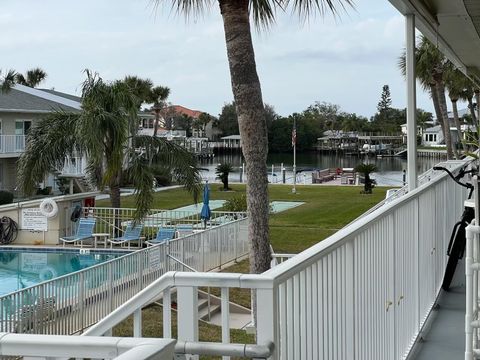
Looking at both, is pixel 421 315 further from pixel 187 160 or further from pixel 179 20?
pixel 187 160

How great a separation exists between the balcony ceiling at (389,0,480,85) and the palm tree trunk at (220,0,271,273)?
244 cm

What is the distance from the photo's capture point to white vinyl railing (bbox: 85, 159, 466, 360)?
6.82 feet

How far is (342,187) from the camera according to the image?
43062 mm

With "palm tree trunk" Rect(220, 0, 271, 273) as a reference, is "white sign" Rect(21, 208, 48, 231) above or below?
below

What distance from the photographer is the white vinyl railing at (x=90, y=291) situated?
960 cm

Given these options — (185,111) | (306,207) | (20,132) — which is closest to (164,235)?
(306,207)

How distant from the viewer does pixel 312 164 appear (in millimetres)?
85875

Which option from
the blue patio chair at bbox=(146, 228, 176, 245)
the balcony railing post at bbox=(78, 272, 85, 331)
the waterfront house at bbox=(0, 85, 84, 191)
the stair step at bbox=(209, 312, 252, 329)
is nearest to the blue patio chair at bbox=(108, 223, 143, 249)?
the blue patio chair at bbox=(146, 228, 176, 245)

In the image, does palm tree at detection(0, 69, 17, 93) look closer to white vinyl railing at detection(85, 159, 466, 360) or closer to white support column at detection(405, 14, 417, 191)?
white support column at detection(405, 14, 417, 191)

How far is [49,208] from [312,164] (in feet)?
218

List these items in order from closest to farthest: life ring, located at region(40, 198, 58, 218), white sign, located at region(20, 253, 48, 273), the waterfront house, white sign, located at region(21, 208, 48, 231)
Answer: white sign, located at region(20, 253, 48, 273) < life ring, located at region(40, 198, 58, 218) < white sign, located at region(21, 208, 48, 231) < the waterfront house

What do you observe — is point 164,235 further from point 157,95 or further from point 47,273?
point 157,95

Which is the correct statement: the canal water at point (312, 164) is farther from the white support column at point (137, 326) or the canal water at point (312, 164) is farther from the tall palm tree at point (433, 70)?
the white support column at point (137, 326)

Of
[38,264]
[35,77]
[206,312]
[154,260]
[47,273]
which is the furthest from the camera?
[35,77]
